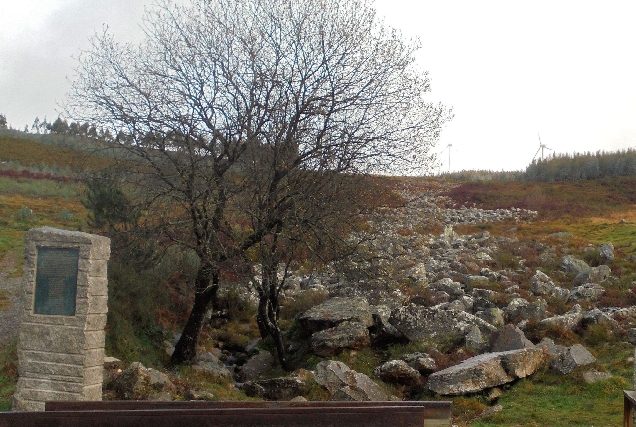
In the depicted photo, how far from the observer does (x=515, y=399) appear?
10.8 metres

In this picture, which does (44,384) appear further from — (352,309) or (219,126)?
(352,309)

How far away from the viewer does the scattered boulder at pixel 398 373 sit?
40.1ft

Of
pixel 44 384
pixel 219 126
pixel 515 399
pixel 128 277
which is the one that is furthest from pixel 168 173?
pixel 515 399

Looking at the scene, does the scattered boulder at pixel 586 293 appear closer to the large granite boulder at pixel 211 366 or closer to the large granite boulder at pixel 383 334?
the large granite boulder at pixel 383 334

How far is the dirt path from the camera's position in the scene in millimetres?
14453

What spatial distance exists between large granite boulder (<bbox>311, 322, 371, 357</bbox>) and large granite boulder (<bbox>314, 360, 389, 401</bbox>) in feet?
8.74

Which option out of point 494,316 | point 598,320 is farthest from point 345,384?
point 598,320

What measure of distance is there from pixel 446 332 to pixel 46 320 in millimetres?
8669

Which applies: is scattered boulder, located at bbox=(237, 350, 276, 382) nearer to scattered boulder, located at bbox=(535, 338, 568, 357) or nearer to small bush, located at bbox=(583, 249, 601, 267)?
scattered boulder, located at bbox=(535, 338, 568, 357)

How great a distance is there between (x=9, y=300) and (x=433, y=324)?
12.4 meters

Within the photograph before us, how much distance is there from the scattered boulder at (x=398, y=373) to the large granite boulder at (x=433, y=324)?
5.82 ft

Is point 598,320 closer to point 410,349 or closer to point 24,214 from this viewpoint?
point 410,349

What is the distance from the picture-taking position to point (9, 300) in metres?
18.3

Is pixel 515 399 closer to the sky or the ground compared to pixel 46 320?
closer to the ground
